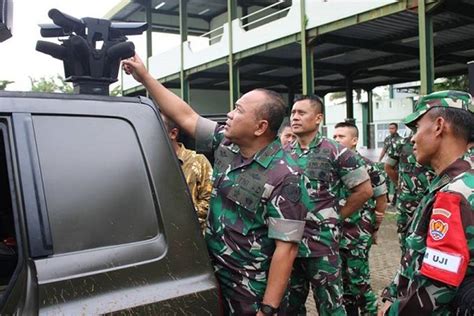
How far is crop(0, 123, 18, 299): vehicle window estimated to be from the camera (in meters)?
1.99

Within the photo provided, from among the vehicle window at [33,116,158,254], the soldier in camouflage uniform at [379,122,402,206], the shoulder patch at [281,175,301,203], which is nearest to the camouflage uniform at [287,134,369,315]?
the shoulder patch at [281,175,301,203]

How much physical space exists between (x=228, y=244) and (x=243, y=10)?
17860 mm

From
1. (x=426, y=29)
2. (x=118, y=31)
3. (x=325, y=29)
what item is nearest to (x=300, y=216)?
(x=118, y=31)

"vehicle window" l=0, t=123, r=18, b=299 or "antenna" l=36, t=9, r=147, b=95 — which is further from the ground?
"antenna" l=36, t=9, r=147, b=95

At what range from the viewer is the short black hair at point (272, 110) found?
225cm

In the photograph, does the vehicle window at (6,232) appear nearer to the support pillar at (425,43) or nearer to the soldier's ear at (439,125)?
the soldier's ear at (439,125)

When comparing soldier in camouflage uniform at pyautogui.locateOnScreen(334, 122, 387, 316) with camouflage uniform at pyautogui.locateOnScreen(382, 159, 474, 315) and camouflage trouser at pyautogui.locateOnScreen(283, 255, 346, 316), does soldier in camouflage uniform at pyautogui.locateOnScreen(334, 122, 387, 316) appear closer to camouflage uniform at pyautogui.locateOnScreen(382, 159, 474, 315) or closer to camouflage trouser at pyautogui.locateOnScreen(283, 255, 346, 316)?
camouflage trouser at pyautogui.locateOnScreen(283, 255, 346, 316)

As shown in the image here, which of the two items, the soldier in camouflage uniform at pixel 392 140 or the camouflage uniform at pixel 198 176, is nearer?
the camouflage uniform at pixel 198 176

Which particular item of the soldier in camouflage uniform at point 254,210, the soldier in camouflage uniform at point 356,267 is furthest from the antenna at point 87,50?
the soldier in camouflage uniform at point 356,267

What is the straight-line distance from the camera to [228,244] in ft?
6.95

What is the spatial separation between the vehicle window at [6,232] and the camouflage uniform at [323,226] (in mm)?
1557

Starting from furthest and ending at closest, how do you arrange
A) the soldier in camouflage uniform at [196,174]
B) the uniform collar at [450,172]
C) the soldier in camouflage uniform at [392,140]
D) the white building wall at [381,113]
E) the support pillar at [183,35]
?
1. the white building wall at [381,113]
2. the support pillar at [183,35]
3. the soldier in camouflage uniform at [392,140]
4. the soldier in camouflage uniform at [196,174]
5. the uniform collar at [450,172]

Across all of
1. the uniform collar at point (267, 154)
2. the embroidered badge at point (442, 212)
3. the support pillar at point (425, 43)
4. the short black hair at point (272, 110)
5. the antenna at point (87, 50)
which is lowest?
the embroidered badge at point (442, 212)

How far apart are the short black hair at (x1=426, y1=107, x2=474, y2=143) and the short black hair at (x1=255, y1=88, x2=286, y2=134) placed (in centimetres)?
67
